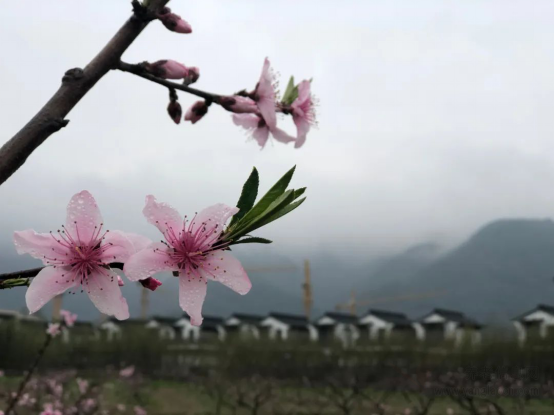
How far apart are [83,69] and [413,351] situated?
14.3ft

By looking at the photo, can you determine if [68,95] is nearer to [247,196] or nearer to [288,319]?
[247,196]

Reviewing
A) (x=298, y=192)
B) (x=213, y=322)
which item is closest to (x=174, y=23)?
(x=298, y=192)

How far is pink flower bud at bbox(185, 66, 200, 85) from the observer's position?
1.50 ft

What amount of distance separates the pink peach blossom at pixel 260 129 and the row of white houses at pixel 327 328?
402 centimetres

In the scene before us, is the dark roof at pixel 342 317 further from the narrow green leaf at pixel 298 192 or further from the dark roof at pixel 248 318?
the narrow green leaf at pixel 298 192

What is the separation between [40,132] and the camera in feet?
0.89

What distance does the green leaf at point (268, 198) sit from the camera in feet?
0.85

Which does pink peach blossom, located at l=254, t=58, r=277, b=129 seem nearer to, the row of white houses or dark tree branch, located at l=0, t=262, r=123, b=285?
dark tree branch, located at l=0, t=262, r=123, b=285

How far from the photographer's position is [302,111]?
26.0 inches

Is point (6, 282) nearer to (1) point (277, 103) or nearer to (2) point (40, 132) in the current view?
(2) point (40, 132)

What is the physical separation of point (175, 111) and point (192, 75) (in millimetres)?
54

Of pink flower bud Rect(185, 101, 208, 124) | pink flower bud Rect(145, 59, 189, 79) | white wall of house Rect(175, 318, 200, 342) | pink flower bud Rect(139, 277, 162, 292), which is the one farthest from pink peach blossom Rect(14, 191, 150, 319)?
white wall of house Rect(175, 318, 200, 342)

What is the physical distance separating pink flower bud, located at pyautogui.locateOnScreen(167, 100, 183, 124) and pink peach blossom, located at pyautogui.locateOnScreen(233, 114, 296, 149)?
0.13 metres

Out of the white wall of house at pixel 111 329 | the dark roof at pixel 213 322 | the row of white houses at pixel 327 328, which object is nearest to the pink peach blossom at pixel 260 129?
the row of white houses at pixel 327 328
